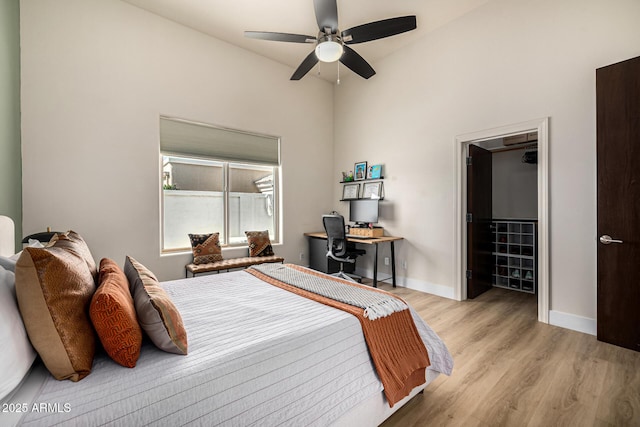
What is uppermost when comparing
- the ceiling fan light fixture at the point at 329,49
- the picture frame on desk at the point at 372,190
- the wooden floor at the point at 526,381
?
the ceiling fan light fixture at the point at 329,49

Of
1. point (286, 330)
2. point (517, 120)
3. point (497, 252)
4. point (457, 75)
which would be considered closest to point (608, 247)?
point (517, 120)

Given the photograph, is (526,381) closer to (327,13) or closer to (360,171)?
(327,13)

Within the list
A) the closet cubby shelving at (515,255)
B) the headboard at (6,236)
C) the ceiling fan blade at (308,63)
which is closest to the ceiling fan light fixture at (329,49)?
the ceiling fan blade at (308,63)

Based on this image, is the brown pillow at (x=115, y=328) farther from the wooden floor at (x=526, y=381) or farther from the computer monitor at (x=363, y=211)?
the computer monitor at (x=363, y=211)

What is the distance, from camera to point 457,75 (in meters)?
3.61

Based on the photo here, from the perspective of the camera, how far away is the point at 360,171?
479 cm

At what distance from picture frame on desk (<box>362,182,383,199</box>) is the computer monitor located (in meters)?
0.15

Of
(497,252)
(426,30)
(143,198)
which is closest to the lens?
(143,198)

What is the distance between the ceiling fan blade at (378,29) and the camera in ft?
8.36

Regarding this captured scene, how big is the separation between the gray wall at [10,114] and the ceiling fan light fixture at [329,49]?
2.56 meters

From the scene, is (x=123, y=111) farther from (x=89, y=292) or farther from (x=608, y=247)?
(x=608, y=247)

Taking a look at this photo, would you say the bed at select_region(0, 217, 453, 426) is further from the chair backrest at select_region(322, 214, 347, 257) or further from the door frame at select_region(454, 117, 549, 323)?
the chair backrest at select_region(322, 214, 347, 257)

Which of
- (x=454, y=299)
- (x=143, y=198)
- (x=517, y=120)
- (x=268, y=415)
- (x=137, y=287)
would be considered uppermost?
(x=517, y=120)

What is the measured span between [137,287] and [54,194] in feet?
8.05
